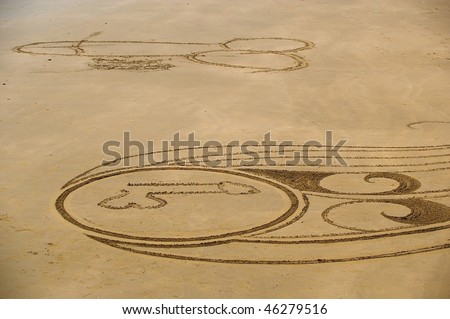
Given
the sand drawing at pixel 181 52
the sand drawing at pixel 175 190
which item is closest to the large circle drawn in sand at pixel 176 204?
the sand drawing at pixel 175 190

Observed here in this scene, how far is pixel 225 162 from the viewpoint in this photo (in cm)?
673

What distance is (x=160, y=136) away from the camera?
7.28 metres

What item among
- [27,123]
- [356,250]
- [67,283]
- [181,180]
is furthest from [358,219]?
[27,123]

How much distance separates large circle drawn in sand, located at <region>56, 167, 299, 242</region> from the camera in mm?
5414

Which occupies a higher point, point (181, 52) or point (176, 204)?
point (181, 52)

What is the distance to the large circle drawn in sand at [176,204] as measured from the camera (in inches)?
213

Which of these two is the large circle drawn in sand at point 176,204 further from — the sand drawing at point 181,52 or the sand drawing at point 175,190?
the sand drawing at point 181,52

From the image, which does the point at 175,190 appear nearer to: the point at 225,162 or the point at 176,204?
the point at 176,204

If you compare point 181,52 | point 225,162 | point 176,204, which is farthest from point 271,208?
point 181,52

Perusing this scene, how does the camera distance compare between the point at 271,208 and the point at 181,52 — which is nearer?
the point at 271,208

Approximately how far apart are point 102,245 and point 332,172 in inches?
83.5

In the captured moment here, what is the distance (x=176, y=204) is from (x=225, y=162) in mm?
986

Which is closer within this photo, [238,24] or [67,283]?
[67,283]

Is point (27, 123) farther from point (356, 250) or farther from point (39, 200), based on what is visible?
point (356, 250)
